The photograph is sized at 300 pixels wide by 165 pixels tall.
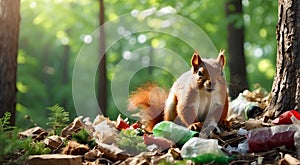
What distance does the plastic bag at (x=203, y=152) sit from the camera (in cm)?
263

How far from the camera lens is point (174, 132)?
119 inches

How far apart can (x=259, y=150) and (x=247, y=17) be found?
211 inches

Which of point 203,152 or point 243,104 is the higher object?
point 243,104

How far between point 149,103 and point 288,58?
1.03m

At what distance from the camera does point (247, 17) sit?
790 centimetres

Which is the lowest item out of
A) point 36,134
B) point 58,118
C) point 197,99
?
point 36,134

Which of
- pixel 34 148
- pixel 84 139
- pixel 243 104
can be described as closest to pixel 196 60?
pixel 84 139

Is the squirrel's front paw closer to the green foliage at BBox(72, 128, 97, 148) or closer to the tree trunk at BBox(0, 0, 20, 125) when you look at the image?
the green foliage at BBox(72, 128, 97, 148)

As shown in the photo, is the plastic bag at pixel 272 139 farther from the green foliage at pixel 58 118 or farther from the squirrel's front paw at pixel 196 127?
the green foliage at pixel 58 118

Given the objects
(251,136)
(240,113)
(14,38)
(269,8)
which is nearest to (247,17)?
(269,8)

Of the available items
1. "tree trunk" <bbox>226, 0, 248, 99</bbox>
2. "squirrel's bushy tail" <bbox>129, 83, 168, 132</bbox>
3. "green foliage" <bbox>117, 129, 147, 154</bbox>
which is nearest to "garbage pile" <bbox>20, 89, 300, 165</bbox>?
"green foliage" <bbox>117, 129, 147, 154</bbox>

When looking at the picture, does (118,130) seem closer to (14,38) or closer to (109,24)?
(14,38)

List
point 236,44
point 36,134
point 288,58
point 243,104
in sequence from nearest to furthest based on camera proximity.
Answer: point 288,58
point 36,134
point 243,104
point 236,44

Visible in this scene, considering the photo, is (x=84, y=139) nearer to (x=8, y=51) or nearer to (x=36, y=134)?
(x=36, y=134)
